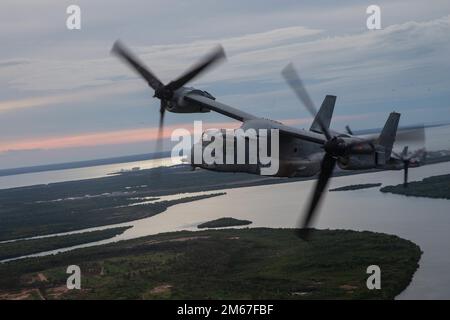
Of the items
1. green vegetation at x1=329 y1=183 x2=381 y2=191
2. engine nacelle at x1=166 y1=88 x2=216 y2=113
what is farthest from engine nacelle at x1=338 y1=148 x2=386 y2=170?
green vegetation at x1=329 y1=183 x2=381 y2=191

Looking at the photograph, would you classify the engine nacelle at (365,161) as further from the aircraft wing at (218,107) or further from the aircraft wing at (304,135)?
the aircraft wing at (218,107)

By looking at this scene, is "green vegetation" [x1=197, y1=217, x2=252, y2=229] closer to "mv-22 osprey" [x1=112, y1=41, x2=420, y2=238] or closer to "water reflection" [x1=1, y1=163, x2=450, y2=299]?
"water reflection" [x1=1, y1=163, x2=450, y2=299]

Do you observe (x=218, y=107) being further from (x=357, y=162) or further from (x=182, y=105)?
(x=357, y=162)

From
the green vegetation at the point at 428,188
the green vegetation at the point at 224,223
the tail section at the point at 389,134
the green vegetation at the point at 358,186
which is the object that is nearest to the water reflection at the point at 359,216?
the green vegetation at the point at 224,223

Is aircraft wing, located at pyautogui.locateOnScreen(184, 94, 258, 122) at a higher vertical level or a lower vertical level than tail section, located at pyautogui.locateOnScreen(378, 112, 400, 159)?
higher

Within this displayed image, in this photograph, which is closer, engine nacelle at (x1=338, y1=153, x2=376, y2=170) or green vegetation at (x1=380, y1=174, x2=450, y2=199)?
engine nacelle at (x1=338, y1=153, x2=376, y2=170)

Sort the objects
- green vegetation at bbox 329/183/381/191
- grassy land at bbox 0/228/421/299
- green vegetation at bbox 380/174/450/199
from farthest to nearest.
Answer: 1. green vegetation at bbox 329/183/381/191
2. green vegetation at bbox 380/174/450/199
3. grassy land at bbox 0/228/421/299
